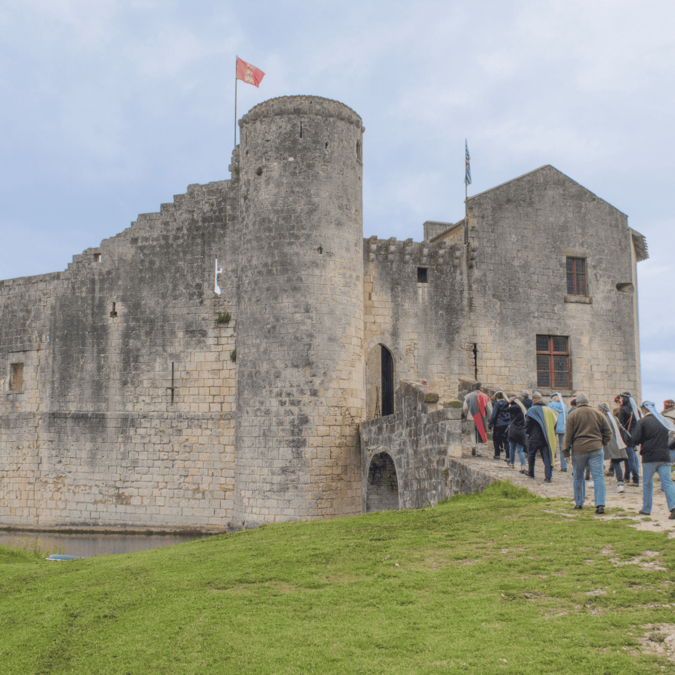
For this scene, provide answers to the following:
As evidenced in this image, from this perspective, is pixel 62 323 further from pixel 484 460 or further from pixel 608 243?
pixel 608 243

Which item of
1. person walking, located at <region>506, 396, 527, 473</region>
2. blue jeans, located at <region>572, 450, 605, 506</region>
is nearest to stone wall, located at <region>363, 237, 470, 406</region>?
person walking, located at <region>506, 396, 527, 473</region>

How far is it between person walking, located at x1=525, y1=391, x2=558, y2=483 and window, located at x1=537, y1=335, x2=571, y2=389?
9.78 m

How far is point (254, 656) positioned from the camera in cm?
562

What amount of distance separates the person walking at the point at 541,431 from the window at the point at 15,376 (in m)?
17.3

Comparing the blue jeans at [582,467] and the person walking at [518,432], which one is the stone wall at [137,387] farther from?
the blue jeans at [582,467]

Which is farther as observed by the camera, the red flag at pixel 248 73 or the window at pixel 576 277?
the red flag at pixel 248 73

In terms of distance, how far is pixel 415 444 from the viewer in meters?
14.6

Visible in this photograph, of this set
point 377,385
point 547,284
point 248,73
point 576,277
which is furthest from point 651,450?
point 248,73

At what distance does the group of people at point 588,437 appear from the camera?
9.09 meters

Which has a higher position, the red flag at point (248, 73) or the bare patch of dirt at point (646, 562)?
the red flag at point (248, 73)

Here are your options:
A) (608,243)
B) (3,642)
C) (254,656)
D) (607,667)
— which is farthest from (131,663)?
(608,243)

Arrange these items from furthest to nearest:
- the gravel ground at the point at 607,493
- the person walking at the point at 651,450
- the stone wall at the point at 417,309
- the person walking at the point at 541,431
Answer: the stone wall at the point at 417,309 < the person walking at the point at 541,431 < the person walking at the point at 651,450 < the gravel ground at the point at 607,493

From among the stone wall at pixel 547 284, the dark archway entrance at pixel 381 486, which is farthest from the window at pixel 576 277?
the dark archway entrance at pixel 381 486

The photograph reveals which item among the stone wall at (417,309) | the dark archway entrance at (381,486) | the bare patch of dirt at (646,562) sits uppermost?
the stone wall at (417,309)
